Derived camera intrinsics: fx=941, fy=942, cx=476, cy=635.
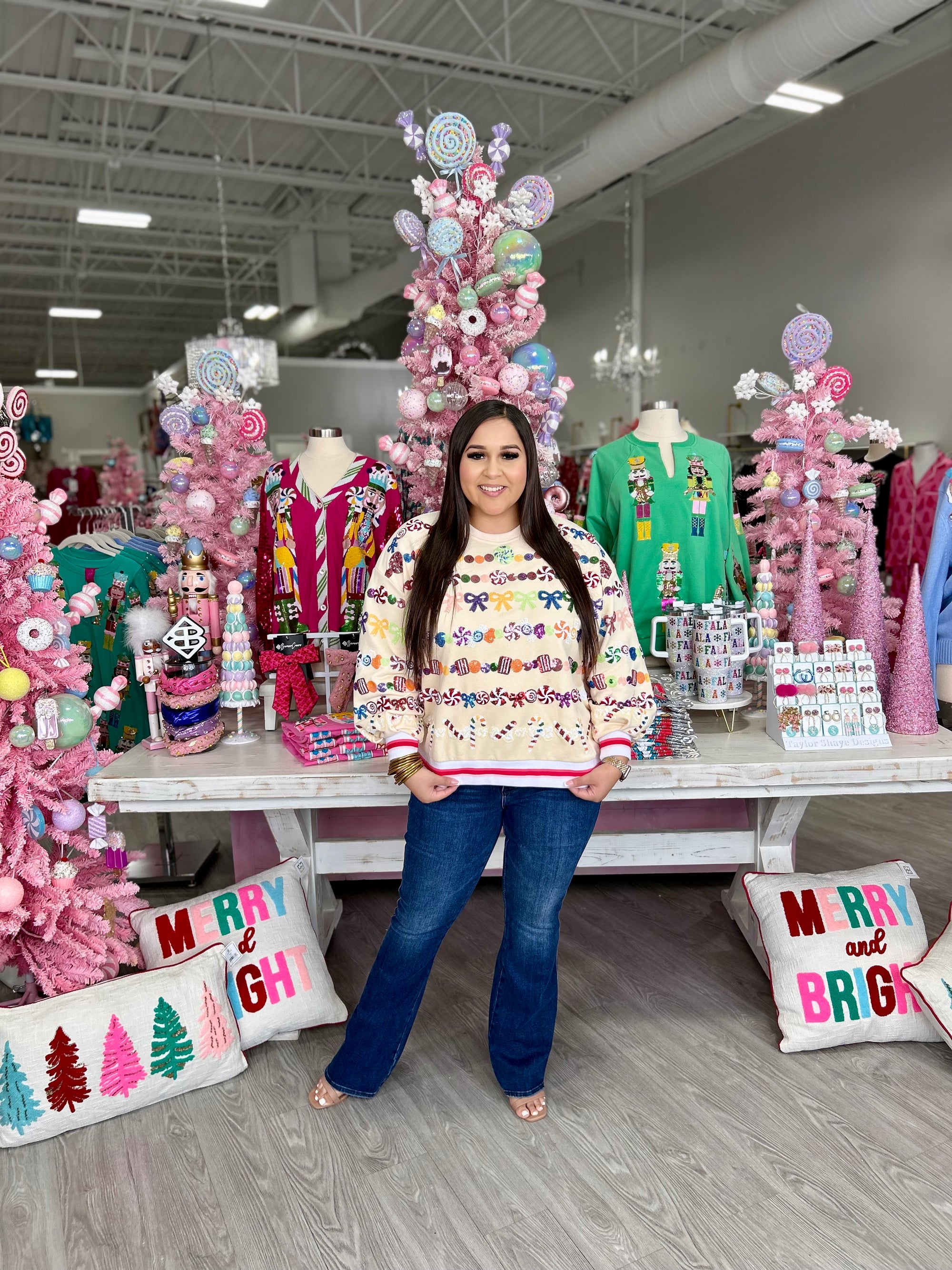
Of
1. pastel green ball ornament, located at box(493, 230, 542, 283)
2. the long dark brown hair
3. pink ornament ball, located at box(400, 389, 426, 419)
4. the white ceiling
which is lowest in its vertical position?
the long dark brown hair

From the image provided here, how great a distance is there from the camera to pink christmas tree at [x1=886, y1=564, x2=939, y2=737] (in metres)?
2.72

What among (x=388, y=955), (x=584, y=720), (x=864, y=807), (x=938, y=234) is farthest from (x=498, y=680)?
(x=938, y=234)

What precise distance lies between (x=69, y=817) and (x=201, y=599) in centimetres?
94

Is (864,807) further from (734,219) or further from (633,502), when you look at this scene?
(734,219)

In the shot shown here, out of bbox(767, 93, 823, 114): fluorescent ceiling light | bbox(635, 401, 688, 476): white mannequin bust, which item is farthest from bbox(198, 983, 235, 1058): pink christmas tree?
bbox(767, 93, 823, 114): fluorescent ceiling light

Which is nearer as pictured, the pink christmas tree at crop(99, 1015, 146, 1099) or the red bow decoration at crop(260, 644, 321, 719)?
the pink christmas tree at crop(99, 1015, 146, 1099)

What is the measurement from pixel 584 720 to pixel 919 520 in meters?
4.81

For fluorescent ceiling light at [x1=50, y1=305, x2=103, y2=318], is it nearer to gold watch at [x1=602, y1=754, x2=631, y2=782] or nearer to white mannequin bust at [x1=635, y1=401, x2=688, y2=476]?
white mannequin bust at [x1=635, y1=401, x2=688, y2=476]

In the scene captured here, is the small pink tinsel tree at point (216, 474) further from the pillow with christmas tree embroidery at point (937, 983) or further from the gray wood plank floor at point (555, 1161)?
the pillow with christmas tree embroidery at point (937, 983)

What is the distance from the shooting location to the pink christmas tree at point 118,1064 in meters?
2.18

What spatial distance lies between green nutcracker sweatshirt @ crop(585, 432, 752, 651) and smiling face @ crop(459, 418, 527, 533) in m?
1.34

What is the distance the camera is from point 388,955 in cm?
212

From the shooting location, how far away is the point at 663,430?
10.9 feet

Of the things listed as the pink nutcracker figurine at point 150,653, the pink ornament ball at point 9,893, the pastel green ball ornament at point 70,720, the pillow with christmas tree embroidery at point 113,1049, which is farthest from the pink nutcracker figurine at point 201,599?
the pillow with christmas tree embroidery at point 113,1049
